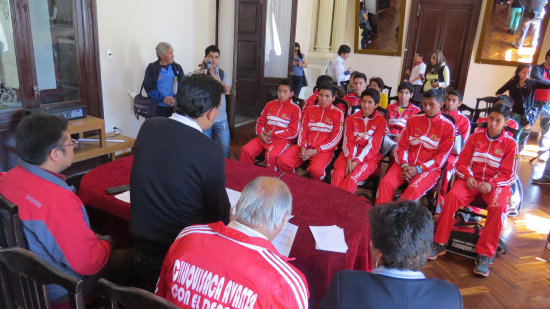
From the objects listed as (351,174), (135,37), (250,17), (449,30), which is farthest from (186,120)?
(449,30)

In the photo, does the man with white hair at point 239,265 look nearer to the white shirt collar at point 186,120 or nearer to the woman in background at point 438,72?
the white shirt collar at point 186,120

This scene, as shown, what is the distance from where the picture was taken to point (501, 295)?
2.39 meters

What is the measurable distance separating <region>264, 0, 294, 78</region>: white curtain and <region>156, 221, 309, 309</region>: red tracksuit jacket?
20.3 feet

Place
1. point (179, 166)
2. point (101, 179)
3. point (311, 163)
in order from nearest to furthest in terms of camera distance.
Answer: point (179, 166) → point (101, 179) → point (311, 163)

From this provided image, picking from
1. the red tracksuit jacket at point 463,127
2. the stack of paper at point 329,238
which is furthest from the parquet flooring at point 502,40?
the stack of paper at point 329,238

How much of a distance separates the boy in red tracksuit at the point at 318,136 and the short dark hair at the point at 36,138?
2.17 meters

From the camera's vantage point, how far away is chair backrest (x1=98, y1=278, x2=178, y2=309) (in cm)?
91

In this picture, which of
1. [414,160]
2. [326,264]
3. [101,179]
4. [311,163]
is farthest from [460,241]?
[101,179]

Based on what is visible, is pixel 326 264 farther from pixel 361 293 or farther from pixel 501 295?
pixel 501 295

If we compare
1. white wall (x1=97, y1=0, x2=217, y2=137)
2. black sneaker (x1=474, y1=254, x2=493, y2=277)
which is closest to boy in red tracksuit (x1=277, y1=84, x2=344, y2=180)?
black sneaker (x1=474, y1=254, x2=493, y2=277)

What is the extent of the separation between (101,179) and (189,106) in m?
1.03

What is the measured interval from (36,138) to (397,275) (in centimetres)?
147

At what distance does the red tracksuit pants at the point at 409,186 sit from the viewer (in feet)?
9.61

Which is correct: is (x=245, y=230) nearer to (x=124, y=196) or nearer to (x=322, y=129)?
(x=124, y=196)
